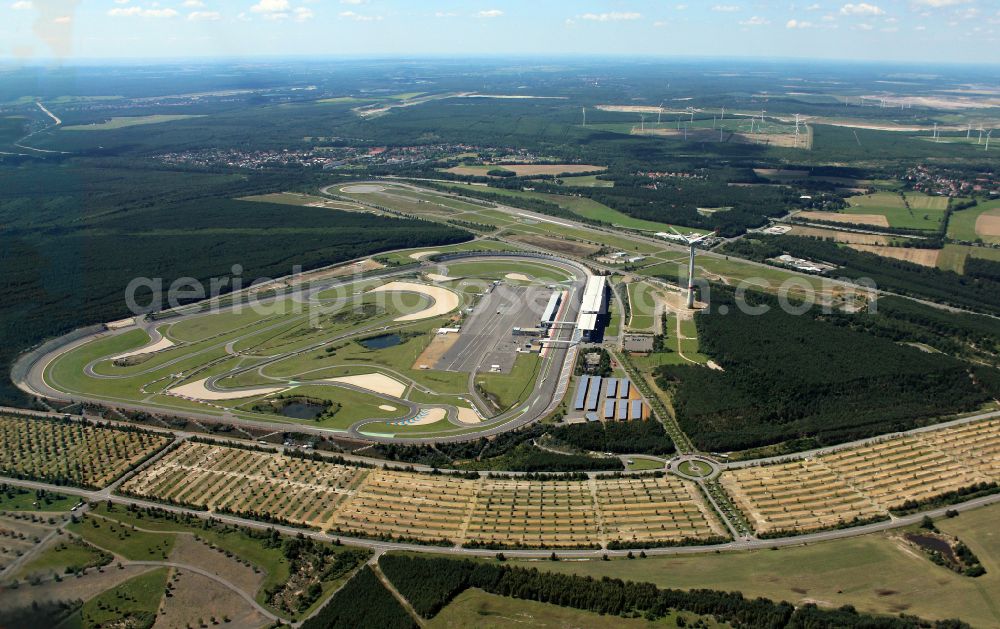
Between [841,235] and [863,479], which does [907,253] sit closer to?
[841,235]

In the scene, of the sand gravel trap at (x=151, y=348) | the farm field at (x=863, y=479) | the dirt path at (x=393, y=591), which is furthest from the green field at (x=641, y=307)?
the sand gravel trap at (x=151, y=348)

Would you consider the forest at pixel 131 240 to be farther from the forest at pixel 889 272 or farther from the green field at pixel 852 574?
the green field at pixel 852 574

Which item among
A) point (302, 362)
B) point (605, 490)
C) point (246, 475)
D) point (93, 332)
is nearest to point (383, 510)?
point (246, 475)

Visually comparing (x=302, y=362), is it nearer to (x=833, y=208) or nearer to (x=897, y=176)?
(x=833, y=208)

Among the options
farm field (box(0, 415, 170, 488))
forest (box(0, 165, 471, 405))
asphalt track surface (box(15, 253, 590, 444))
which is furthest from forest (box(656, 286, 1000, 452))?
forest (box(0, 165, 471, 405))

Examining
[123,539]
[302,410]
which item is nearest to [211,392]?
[302,410]

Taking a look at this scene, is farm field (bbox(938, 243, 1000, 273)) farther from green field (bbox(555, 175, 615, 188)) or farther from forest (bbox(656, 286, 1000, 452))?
green field (bbox(555, 175, 615, 188))

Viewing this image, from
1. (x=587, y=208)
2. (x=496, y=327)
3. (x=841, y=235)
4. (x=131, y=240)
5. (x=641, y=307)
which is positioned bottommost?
(x=496, y=327)
